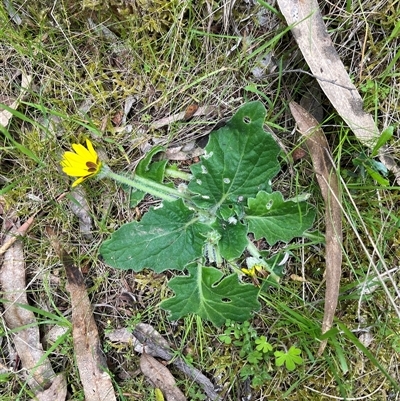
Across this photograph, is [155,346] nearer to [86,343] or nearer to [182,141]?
[86,343]

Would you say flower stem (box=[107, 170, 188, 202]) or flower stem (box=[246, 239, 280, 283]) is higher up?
flower stem (box=[107, 170, 188, 202])

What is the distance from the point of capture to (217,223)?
205 centimetres

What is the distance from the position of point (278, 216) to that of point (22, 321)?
1279 mm

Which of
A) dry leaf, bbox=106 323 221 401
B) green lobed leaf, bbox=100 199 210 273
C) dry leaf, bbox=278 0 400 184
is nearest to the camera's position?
dry leaf, bbox=278 0 400 184

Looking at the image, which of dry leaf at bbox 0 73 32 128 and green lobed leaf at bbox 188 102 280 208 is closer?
green lobed leaf at bbox 188 102 280 208

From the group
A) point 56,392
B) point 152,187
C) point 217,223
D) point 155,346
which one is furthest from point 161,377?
point 152,187

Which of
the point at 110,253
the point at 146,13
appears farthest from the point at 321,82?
the point at 110,253

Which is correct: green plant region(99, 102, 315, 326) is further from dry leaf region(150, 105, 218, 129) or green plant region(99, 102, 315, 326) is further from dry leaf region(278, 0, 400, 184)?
dry leaf region(278, 0, 400, 184)

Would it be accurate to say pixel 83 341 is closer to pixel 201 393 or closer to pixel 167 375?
pixel 167 375

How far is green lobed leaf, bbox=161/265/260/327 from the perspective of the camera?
6.47ft

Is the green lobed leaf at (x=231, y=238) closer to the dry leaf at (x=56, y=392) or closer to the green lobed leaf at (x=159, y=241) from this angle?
the green lobed leaf at (x=159, y=241)

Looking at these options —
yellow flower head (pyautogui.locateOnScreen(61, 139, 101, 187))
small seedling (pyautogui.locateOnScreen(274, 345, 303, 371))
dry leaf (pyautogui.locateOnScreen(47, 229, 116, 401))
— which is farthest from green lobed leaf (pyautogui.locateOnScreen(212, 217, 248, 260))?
dry leaf (pyautogui.locateOnScreen(47, 229, 116, 401))

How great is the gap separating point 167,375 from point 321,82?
143 cm

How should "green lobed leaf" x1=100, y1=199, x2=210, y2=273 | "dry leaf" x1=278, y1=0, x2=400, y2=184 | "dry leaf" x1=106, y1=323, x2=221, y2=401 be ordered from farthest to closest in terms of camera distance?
"dry leaf" x1=106, y1=323, x2=221, y2=401 < "green lobed leaf" x1=100, y1=199, x2=210, y2=273 < "dry leaf" x1=278, y1=0, x2=400, y2=184
